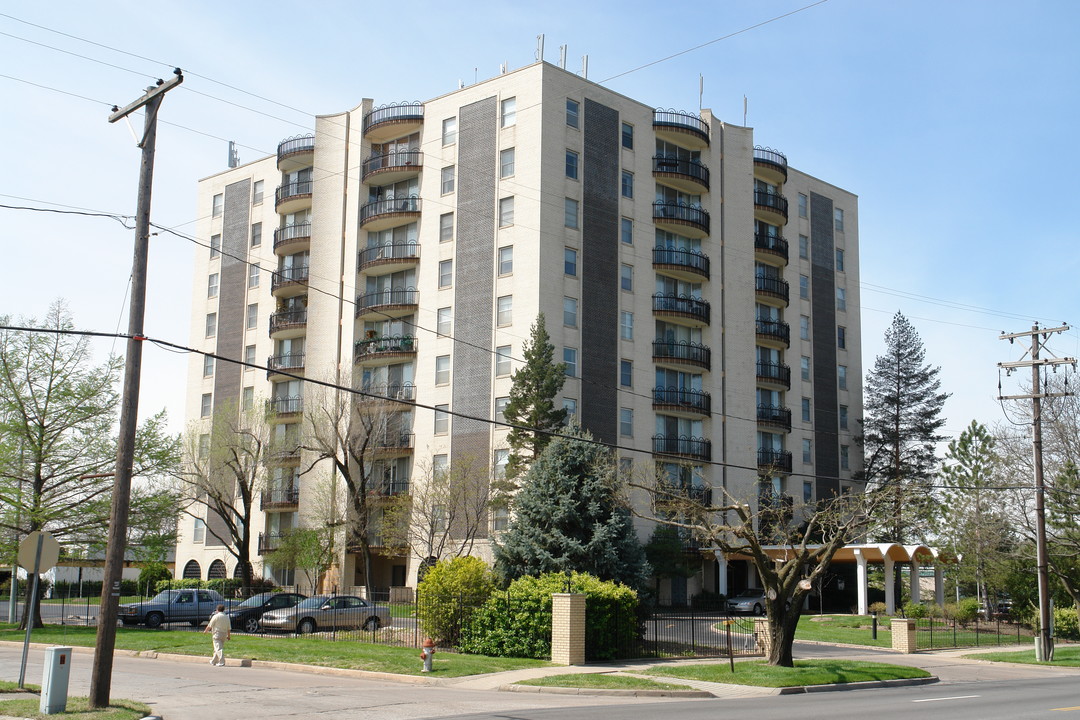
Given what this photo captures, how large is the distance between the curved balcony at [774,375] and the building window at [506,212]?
1937 centimetres

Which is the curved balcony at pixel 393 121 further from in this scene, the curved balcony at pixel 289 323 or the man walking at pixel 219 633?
the man walking at pixel 219 633

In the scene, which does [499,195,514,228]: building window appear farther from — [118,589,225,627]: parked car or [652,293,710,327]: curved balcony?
[118,589,225,627]: parked car

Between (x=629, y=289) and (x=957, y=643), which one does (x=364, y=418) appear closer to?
(x=629, y=289)

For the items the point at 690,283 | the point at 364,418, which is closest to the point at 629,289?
the point at 690,283

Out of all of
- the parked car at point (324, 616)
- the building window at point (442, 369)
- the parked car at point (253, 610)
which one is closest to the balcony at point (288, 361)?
the building window at point (442, 369)

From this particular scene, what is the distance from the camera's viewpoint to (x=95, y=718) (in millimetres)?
16281

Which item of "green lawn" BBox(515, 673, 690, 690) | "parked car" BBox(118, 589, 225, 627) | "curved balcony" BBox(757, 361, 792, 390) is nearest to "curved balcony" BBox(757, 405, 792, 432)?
"curved balcony" BBox(757, 361, 792, 390)

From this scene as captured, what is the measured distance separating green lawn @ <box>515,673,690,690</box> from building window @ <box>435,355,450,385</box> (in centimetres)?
3172

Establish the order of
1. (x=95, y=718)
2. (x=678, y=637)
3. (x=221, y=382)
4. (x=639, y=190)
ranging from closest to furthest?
(x=95, y=718) → (x=678, y=637) → (x=639, y=190) → (x=221, y=382)

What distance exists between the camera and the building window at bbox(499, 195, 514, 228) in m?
54.7

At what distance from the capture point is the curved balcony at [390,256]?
5784 cm

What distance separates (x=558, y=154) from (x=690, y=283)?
1162 cm

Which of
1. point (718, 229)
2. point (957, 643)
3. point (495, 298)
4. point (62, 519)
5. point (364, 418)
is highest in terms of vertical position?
point (718, 229)

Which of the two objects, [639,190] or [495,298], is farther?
[639,190]
